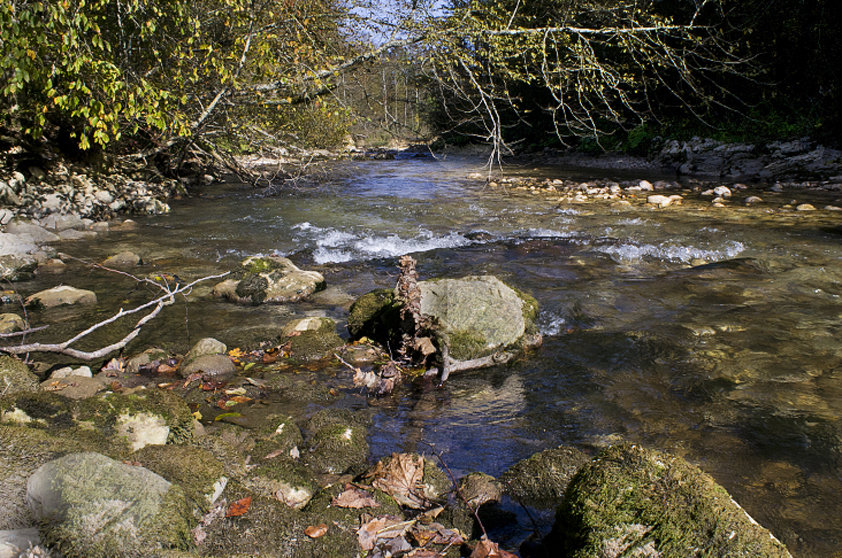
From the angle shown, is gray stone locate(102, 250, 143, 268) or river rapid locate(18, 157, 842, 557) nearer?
river rapid locate(18, 157, 842, 557)

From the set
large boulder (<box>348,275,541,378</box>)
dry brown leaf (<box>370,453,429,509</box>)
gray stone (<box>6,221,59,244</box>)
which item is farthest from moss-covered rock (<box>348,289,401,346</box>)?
gray stone (<box>6,221,59,244</box>)

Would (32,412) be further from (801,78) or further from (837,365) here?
(801,78)

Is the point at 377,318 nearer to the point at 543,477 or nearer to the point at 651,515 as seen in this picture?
the point at 543,477

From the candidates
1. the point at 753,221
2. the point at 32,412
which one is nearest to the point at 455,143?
the point at 753,221

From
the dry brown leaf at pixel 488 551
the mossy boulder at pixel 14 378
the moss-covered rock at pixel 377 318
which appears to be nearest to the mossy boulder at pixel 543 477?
the dry brown leaf at pixel 488 551

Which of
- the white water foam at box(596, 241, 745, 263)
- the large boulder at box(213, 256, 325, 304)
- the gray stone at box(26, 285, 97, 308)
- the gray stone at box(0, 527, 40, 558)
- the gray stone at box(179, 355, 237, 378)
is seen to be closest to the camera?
the gray stone at box(0, 527, 40, 558)

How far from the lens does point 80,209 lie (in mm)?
10602

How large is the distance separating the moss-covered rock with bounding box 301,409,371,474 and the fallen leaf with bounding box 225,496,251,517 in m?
0.65

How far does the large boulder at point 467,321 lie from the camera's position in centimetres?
460

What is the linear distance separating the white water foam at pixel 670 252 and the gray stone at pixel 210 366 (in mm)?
5605

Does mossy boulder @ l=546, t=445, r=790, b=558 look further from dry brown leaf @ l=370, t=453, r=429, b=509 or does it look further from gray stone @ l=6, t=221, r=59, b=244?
gray stone @ l=6, t=221, r=59, b=244

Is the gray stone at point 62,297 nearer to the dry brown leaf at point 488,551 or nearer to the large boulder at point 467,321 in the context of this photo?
the large boulder at point 467,321

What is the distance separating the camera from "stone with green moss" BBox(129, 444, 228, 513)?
7.94 feet

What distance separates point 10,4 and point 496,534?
557 centimetres
